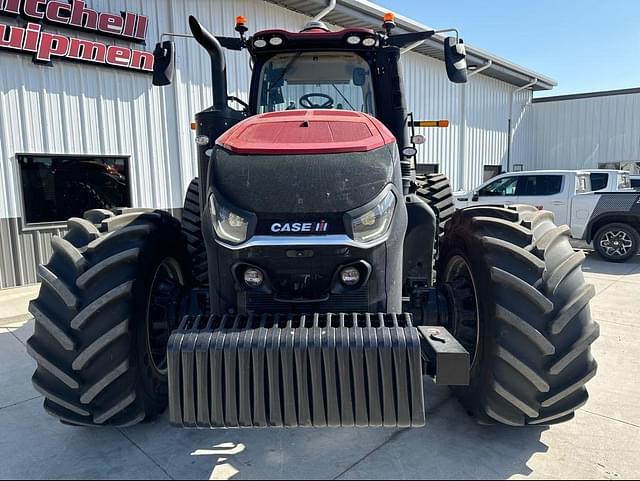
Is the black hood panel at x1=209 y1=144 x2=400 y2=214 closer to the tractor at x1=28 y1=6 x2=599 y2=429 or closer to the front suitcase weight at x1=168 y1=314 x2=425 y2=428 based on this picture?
the tractor at x1=28 y1=6 x2=599 y2=429

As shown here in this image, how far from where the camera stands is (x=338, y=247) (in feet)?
7.52

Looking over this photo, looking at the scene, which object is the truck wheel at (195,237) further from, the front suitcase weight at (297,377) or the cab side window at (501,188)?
the cab side window at (501,188)

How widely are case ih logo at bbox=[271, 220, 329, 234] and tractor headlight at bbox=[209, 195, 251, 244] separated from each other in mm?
150

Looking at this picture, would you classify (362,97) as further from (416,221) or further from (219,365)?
(219,365)

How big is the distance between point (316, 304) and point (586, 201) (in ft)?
29.4

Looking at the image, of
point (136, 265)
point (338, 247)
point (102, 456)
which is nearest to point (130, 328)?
point (136, 265)

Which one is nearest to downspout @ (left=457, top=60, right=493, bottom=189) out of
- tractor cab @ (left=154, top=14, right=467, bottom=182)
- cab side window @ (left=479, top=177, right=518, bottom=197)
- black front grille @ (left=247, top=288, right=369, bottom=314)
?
cab side window @ (left=479, top=177, right=518, bottom=197)

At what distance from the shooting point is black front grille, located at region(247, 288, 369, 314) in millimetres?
2439

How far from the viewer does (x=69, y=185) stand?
7637 mm

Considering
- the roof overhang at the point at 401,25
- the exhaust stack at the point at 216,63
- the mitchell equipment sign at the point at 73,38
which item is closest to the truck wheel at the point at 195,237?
the exhaust stack at the point at 216,63

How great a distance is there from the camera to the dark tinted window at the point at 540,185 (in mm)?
9969

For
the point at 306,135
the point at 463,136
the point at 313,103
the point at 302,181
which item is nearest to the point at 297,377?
the point at 302,181

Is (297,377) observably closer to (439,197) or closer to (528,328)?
(528,328)

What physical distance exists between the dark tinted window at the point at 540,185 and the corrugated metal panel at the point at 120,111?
21.1ft
